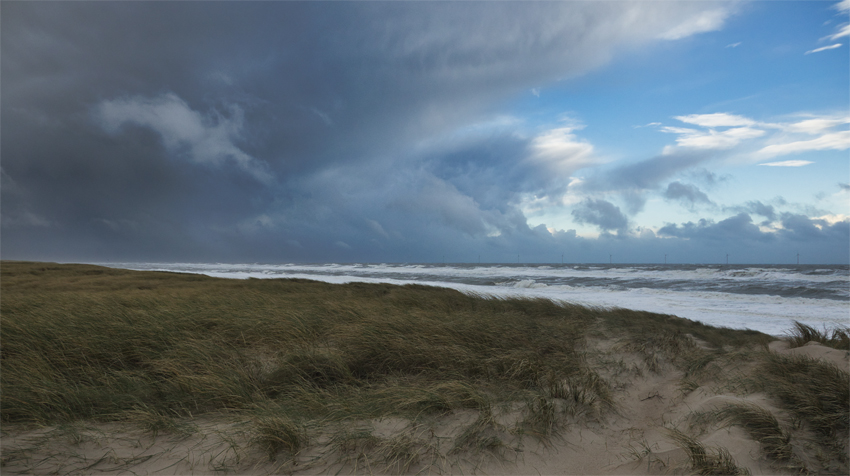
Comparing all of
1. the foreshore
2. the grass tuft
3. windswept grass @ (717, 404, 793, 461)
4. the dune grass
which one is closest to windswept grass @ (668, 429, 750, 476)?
the foreshore

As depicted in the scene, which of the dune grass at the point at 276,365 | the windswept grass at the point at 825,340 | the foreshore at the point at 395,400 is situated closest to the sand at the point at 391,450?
the foreshore at the point at 395,400

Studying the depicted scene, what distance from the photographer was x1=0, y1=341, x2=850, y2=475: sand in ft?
10.2

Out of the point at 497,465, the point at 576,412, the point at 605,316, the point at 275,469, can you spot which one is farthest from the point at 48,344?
the point at 605,316

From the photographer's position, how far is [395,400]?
4.03 m

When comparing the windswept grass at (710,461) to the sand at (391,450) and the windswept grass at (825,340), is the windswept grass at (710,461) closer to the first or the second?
the sand at (391,450)

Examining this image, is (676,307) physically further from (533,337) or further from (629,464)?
(629,464)

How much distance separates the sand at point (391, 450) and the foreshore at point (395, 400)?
2cm

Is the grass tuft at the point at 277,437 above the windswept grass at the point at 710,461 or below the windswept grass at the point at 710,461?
above

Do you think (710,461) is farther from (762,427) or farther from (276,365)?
(276,365)

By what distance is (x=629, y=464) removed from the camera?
3.37 metres

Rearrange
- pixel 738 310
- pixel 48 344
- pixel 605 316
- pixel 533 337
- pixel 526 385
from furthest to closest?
pixel 738 310
pixel 605 316
pixel 533 337
pixel 48 344
pixel 526 385

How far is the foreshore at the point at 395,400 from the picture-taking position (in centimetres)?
324

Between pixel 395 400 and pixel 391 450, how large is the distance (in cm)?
85

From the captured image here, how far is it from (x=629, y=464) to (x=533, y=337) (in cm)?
324
